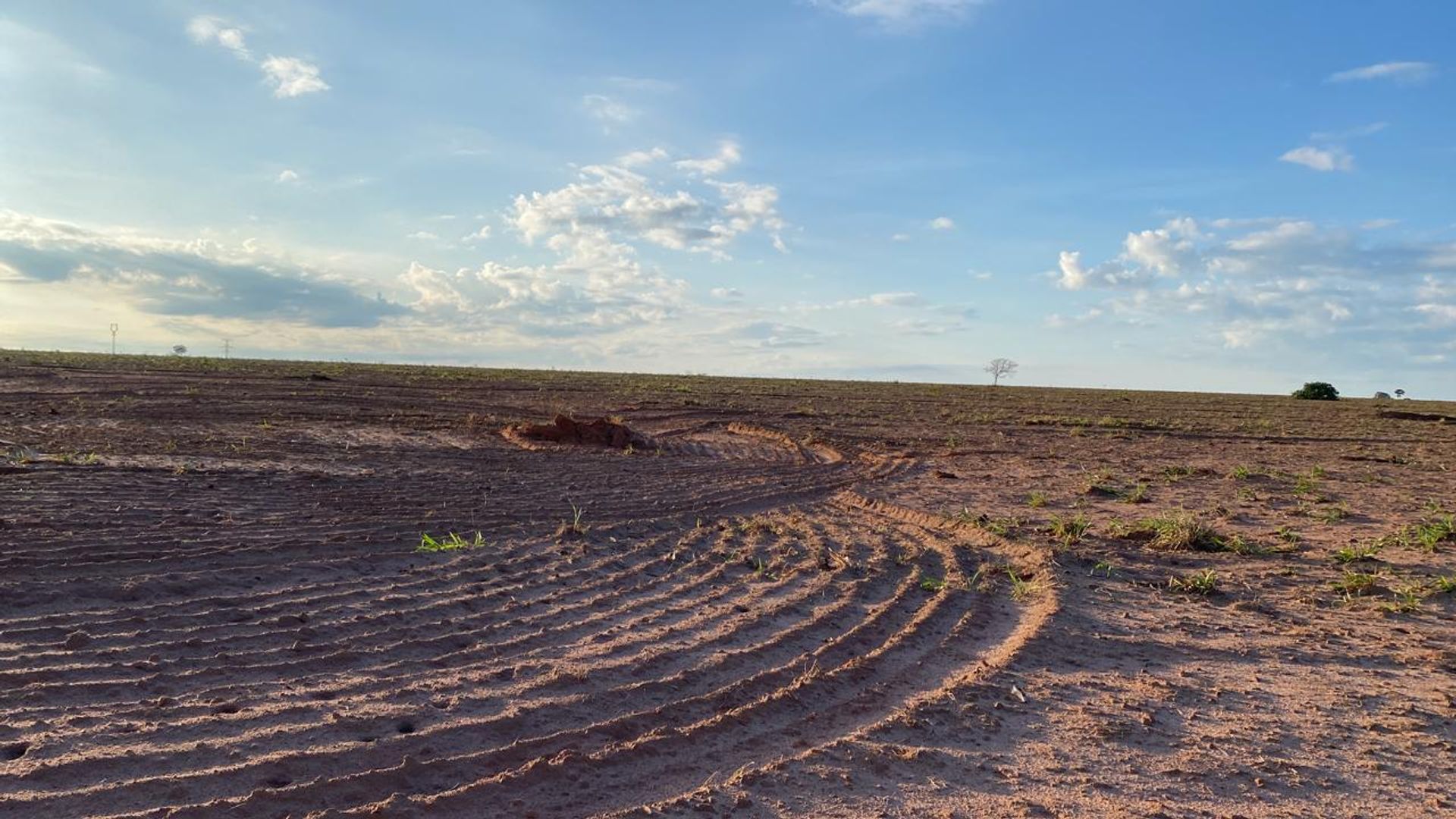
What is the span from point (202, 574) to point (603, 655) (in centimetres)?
278

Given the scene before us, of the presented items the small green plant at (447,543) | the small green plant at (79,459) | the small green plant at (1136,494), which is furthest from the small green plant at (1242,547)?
the small green plant at (79,459)

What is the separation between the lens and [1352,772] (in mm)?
3877

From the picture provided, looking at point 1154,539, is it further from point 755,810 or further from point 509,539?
point 755,810

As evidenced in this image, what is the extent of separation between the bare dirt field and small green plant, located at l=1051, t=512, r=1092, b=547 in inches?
1.9

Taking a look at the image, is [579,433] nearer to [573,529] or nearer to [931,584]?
[573,529]

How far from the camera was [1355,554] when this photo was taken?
7625 millimetres

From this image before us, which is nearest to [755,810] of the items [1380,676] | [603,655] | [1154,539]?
[603,655]

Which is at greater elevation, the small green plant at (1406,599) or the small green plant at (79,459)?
the small green plant at (79,459)

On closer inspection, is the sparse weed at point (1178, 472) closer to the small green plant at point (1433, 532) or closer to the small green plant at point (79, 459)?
the small green plant at point (1433, 532)

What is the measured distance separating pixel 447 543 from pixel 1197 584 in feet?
18.5

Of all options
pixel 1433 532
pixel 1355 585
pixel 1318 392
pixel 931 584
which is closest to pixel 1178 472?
pixel 1433 532

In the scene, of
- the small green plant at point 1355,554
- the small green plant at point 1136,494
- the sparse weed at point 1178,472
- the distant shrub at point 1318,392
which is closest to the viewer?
the small green plant at point 1355,554

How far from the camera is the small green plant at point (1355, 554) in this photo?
24.8 feet

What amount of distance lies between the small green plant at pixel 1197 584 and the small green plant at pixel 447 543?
5.26 metres
